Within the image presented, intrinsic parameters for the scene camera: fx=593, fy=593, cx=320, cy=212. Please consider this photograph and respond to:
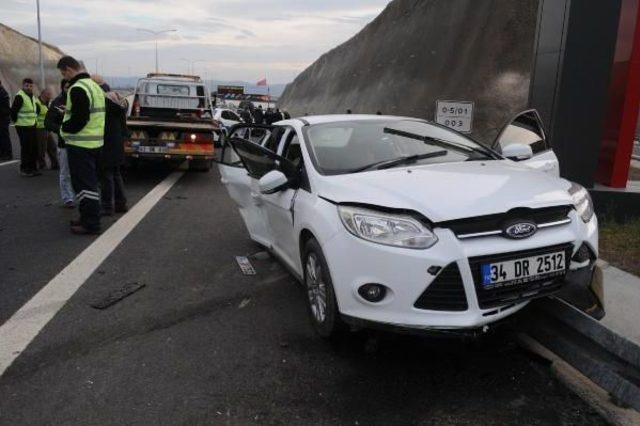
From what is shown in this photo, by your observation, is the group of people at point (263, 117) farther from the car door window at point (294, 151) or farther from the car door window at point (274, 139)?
the car door window at point (294, 151)

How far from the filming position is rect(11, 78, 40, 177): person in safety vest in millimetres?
11383

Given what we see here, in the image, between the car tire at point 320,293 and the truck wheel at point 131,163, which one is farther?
the truck wheel at point 131,163

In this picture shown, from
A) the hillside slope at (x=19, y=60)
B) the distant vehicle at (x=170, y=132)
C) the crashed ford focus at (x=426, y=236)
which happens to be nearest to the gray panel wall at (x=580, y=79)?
the crashed ford focus at (x=426, y=236)

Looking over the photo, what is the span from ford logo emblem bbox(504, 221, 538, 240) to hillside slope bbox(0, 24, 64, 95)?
61.6 meters

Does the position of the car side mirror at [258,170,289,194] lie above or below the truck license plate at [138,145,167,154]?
above

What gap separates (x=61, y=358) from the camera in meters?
3.76

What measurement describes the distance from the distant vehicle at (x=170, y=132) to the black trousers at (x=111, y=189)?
2945 mm

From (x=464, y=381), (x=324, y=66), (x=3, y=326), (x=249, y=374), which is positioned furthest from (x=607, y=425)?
(x=324, y=66)

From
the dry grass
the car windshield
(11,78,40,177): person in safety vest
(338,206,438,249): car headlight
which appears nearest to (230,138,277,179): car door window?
the car windshield

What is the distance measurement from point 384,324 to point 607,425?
1240 mm

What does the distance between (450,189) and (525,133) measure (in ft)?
9.14

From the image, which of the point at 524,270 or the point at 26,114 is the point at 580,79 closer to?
the point at 524,270

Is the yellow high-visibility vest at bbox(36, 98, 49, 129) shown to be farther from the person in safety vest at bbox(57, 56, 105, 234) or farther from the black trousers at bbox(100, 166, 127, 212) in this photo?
the person in safety vest at bbox(57, 56, 105, 234)

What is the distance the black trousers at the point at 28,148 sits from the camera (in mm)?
11391
